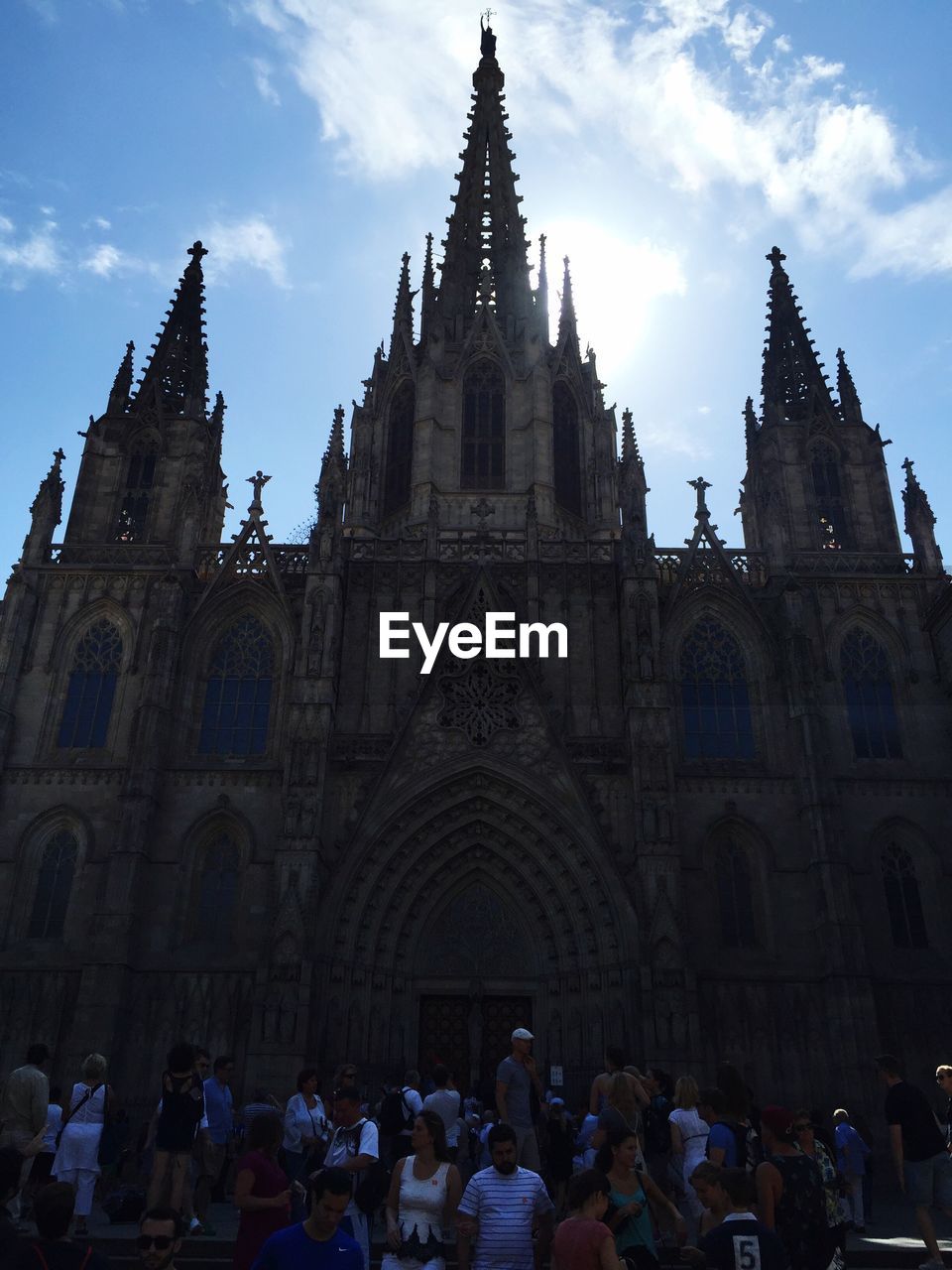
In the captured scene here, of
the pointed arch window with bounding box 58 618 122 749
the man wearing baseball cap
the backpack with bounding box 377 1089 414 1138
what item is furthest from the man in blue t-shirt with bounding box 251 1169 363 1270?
the pointed arch window with bounding box 58 618 122 749

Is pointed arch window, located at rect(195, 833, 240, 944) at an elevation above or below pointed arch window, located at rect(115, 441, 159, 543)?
below

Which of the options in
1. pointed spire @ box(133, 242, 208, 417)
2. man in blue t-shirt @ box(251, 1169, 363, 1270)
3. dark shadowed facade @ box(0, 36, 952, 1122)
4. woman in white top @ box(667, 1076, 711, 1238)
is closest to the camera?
man in blue t-shirt @ box(251, 1169, 363, 1270)

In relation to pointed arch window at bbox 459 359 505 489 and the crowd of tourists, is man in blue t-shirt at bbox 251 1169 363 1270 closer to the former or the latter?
the crowd of tourists

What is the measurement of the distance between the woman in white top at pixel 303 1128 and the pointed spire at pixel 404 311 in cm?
3225

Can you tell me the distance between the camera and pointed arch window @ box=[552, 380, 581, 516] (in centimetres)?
3469

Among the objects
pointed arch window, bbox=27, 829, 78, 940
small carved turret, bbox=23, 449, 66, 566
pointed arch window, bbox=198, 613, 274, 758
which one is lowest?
pointed arch window, bbox=27, 829, 78, 940

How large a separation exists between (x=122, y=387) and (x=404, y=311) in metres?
11.6

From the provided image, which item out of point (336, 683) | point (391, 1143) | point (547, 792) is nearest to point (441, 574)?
point (336, 683)

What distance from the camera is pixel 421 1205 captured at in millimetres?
6613

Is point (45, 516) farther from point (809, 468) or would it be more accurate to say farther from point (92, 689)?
point (809, 468)

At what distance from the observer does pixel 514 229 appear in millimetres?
41688

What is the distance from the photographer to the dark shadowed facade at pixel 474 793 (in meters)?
22.6

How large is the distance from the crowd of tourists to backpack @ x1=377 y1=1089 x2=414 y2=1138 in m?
0.01

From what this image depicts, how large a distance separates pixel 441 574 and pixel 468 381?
36.6ft
